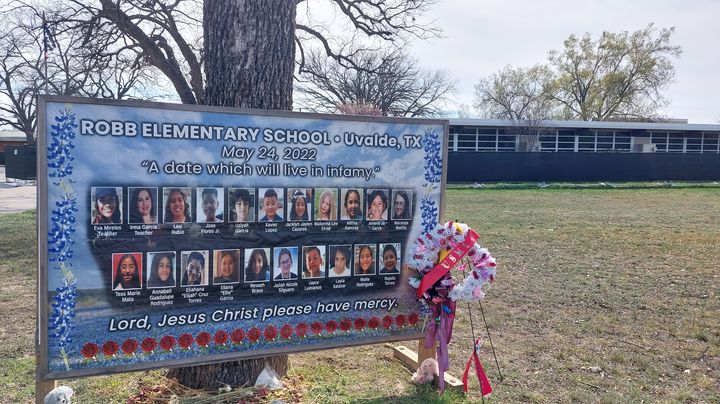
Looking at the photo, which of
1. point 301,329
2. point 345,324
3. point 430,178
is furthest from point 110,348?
A: point 430,178

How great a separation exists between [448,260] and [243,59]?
6.16 feet

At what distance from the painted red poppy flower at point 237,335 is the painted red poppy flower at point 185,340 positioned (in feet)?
0.81

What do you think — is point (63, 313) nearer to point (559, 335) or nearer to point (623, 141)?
point (559, 335)

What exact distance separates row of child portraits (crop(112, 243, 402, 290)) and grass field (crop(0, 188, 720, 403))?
0.85m

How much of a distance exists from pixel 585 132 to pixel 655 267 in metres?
37.1

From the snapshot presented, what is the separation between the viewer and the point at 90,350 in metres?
3.19

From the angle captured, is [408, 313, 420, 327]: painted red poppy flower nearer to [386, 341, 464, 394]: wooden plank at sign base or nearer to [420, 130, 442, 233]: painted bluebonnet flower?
[386, 341, 464, 394]: wooden plank at sign base

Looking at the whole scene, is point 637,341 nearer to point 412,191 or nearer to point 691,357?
point 691,357

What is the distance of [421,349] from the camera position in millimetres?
4191

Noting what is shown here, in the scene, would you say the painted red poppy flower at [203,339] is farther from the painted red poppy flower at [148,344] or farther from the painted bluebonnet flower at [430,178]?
the painted bluebonnet flower at [430,178]

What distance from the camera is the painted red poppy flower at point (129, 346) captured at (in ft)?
10.7

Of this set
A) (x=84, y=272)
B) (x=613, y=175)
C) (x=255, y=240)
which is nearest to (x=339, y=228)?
(x=255, y=240)

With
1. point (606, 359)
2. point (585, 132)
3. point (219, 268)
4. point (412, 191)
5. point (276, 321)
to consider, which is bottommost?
point (606, 359)

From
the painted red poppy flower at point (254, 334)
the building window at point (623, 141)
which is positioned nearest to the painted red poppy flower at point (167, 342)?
the painted red poppy flower at point (254, 334)
